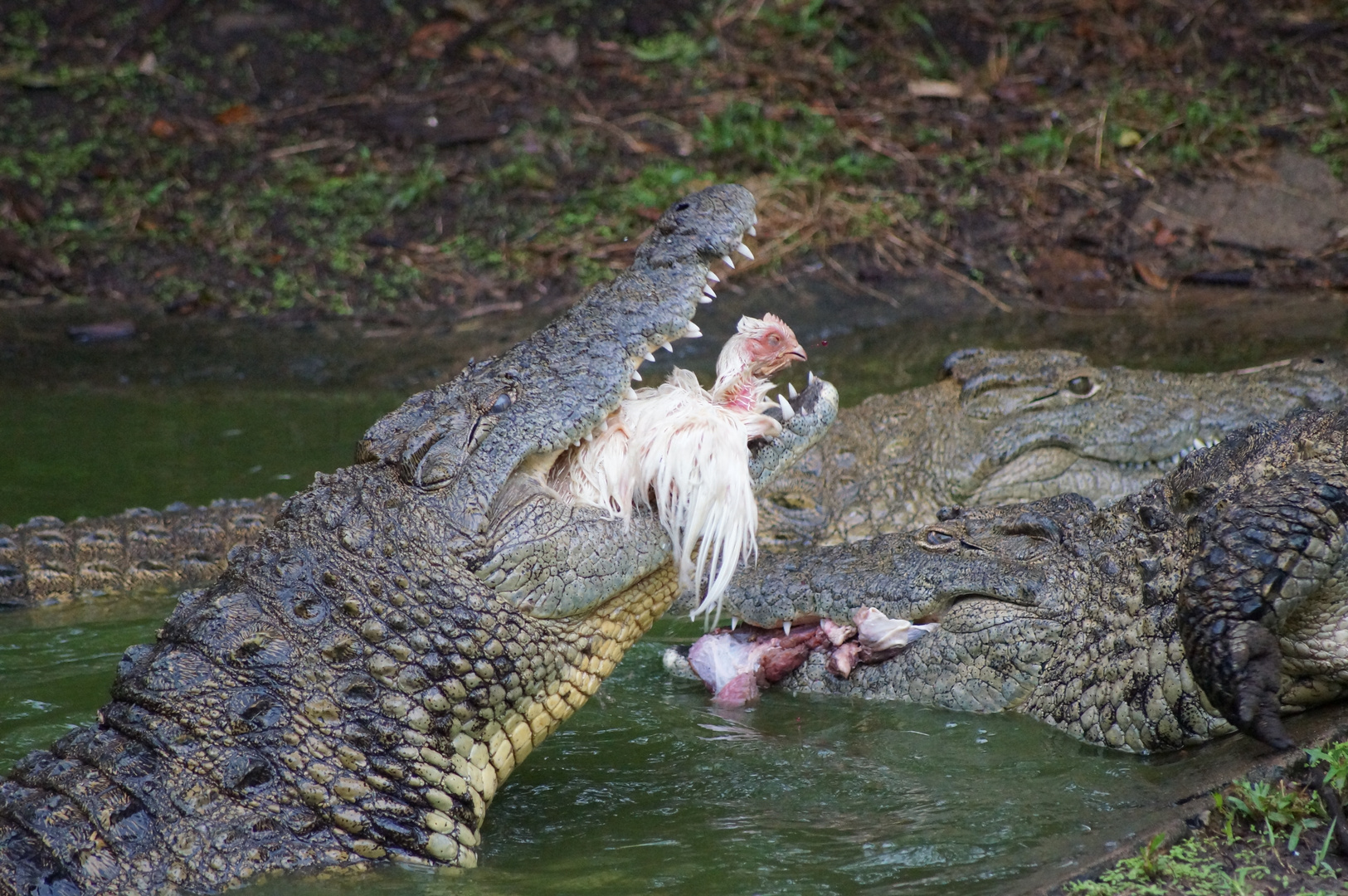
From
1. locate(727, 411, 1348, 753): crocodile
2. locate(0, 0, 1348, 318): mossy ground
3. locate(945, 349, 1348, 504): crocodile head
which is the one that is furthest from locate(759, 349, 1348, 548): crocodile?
locate(0, 0, 1348, 318): mossy ground

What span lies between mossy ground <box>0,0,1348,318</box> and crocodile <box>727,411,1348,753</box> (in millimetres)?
4527

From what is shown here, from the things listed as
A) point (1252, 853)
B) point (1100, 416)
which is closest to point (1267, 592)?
point (1252, 853)

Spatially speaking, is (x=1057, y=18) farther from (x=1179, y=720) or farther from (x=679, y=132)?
(x=1179, y=720)

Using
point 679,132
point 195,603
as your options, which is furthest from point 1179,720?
point 679,132

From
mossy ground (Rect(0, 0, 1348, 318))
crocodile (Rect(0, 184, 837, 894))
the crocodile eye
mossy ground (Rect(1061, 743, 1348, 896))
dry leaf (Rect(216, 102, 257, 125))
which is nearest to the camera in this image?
mossy ground (Rect(1061, 743, 1348, 896))

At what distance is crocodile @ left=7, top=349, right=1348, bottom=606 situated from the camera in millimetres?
5574

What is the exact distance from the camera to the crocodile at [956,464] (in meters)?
5.57

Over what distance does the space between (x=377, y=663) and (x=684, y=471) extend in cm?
75

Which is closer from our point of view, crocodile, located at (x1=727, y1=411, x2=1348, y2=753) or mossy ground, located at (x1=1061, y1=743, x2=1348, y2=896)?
mossy ground, located at (x1=1061, y1=743, x2=1348, y2=896)

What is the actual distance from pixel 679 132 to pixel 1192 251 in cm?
339

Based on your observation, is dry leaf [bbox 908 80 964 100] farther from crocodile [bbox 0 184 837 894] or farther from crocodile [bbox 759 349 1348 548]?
crocodile [bbox 0 184 837 894]

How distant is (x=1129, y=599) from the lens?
12.0 feet

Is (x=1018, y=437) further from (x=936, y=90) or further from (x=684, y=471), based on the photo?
(x=936, y=90)

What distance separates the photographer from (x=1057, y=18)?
10844 mm
